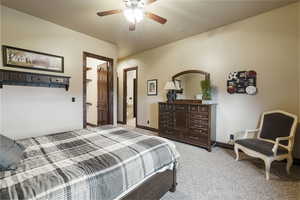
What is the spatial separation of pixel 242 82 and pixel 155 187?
2.78 meters

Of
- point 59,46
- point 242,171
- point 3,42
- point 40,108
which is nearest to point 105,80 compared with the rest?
point 59,46

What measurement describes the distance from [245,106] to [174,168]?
225 cm

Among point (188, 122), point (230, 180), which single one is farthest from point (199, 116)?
point (230, 180)

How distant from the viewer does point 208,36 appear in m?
3.57

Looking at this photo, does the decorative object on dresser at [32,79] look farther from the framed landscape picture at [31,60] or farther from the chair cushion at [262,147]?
the chair cushion at [262,147]

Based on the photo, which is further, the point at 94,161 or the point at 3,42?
the point at 3,42

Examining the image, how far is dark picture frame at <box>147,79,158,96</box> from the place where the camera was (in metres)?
4.81

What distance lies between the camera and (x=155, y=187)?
1524 mm

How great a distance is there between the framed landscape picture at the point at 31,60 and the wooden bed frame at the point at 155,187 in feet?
10.4

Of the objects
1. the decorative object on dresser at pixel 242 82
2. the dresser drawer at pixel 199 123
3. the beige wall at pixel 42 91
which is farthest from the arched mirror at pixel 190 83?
the beige wall at pixel 42 91

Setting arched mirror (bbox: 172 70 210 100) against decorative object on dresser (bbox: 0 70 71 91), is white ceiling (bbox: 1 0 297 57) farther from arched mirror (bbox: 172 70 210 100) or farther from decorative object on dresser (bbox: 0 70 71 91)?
decorative object on dresser (bbox: 0 70 71 91)

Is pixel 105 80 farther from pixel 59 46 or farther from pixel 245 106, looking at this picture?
pixel 245 106

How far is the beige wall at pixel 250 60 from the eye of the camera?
257 centimetres

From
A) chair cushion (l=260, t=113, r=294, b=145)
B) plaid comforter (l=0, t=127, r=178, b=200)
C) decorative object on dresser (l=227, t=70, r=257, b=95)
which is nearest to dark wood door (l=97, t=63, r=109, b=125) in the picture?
plaid comforter (l=0, t=127, r=178, b=200)
